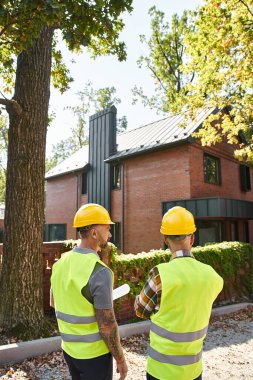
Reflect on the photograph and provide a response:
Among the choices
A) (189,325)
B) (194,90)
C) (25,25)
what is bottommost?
(189,325)

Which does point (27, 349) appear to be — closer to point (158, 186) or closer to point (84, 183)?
point (158, 186)

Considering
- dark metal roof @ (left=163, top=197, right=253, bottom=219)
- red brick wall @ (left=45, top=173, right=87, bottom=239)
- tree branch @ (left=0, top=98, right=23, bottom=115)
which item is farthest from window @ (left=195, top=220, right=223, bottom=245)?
tree branch @ (left=0, top=98, right=23, bottom=115)

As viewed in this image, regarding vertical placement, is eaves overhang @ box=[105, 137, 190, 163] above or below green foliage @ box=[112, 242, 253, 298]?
above

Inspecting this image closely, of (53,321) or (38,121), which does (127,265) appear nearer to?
(53,321)

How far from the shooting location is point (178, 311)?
2.10 metres

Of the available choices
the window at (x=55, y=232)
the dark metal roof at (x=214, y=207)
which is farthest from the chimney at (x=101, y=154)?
the dark metal roof at (x=214, y=207)

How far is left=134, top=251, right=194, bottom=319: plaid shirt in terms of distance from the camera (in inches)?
86.4

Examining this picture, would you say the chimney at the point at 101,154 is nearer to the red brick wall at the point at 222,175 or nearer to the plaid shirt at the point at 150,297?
the red brick wall at the point at 222,175

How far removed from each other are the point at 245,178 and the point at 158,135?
6.48 m

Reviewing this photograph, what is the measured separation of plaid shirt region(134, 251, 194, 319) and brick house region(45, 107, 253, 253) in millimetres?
11100

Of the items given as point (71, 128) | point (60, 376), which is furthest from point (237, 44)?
point (71, 128)

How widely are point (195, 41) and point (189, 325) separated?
14138 millimetres

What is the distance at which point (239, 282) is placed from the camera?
33.3 feet

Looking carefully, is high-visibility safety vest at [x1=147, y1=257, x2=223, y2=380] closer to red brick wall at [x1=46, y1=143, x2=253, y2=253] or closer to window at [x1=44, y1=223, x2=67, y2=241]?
red brick wall at [x1=46, y1=143, x2=253, y2=253]
